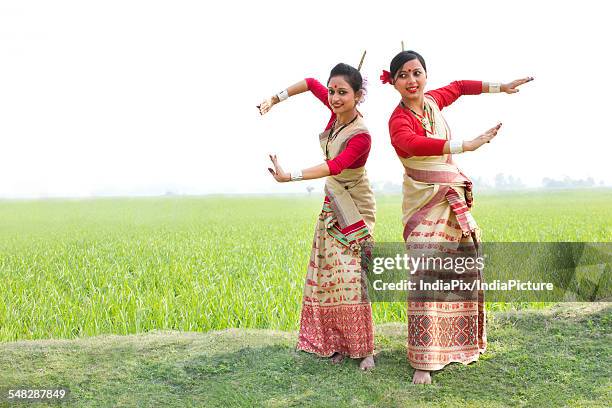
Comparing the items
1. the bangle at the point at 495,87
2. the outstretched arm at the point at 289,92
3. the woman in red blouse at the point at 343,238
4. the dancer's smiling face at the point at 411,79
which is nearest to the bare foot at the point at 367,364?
the woman in red blouse at the point at 343,238

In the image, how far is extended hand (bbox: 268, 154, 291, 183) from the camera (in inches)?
122

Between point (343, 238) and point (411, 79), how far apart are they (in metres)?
1.01

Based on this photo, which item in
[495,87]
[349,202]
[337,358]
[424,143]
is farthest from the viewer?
[337,358]

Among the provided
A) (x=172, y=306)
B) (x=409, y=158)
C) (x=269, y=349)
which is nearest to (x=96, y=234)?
(x=172, y=306)

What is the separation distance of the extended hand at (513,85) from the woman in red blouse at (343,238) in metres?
0.91

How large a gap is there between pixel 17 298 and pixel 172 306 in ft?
7.05

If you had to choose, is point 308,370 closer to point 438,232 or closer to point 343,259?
point 343,259

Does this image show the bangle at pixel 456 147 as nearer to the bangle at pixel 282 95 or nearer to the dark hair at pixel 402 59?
the dark hair at pixel 402 59

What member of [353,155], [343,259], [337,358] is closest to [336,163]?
[353,155]

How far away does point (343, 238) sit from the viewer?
141 inches

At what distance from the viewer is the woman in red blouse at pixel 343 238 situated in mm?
3424

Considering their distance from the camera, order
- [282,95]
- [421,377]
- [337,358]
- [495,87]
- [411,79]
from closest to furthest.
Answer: [411,79] → [421,377] → [495,87] → [337,358] → [282,95]

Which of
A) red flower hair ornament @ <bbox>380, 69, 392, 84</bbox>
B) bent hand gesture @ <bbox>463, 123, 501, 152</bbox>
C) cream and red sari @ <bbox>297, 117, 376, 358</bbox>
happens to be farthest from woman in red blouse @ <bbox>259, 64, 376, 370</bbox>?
bent hand gesture @ <bbox>463, 123, 501, 152</bbox>

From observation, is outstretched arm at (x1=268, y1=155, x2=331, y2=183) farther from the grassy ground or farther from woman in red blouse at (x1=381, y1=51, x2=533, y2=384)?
the grassy ground
